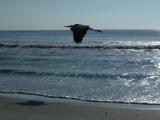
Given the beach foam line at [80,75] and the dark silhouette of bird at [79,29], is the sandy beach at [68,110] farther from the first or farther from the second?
the beach foam line at [80,75]

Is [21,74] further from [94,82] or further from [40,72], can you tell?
[94,82]

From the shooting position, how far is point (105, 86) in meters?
14.7

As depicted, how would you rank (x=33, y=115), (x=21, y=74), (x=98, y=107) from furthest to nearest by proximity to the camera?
(x=21, y=74) → (x=98, y=107) → (x=33, y=115)

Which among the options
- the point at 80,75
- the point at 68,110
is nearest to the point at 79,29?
the point at 68,110

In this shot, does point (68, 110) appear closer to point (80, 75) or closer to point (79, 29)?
point (79, 29)

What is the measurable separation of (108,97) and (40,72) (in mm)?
7361

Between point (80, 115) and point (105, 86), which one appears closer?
point (80, 115)

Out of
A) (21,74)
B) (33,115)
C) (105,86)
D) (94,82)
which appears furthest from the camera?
(21,74)

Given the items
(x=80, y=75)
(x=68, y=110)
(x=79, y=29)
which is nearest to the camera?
(x=79, y=29)

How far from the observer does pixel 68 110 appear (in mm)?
10453

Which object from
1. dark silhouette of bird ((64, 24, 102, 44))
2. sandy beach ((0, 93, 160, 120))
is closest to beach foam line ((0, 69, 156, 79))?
sandy beach ((0, 93, 160, 120))

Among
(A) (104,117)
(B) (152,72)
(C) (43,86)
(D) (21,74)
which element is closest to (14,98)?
(C) (43,86)

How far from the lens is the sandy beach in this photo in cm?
959

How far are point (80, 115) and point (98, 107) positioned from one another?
1065mm
